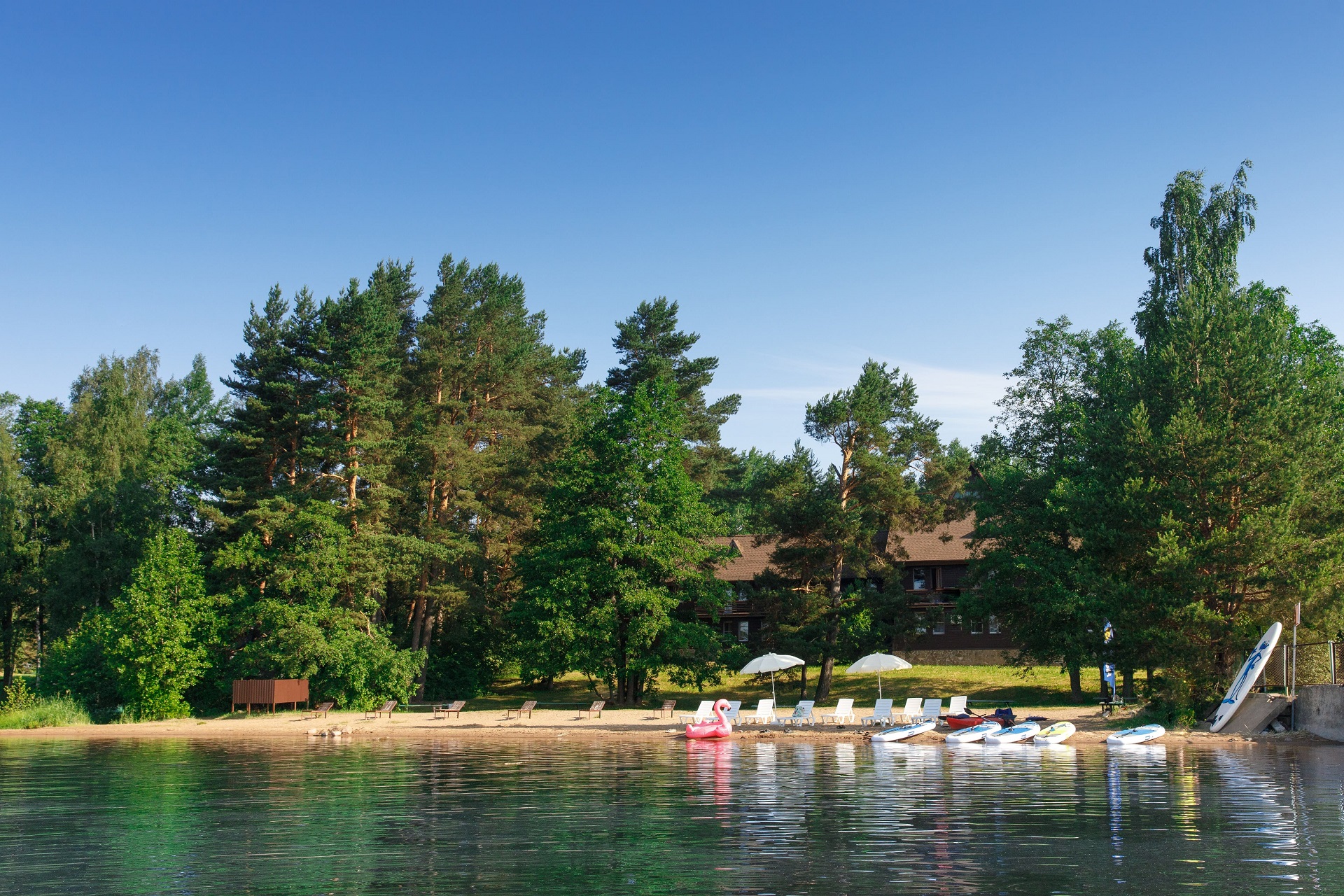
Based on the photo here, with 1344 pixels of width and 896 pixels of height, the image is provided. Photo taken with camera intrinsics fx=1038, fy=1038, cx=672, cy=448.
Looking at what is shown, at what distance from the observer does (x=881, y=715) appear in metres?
35.0

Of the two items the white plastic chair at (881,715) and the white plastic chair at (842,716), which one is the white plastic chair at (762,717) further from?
the white plastic chair at (881,715)

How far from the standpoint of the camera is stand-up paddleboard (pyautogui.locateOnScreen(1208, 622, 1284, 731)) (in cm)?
2881

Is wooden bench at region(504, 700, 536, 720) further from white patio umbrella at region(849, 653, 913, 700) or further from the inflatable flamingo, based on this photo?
white patio umbrella at region(849, 653, 913, 700)

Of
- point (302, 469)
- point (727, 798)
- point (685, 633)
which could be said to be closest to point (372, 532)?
point (302, 469)

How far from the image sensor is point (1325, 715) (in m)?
28.8

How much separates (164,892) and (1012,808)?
1282 centimetres

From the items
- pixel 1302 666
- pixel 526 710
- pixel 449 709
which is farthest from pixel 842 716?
pixel 449 709

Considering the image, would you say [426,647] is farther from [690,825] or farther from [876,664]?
[690,825]

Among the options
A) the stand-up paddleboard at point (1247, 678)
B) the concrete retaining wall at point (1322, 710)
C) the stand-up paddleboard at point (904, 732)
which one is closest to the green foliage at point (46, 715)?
the stand-up paddleboard at point (904, 732)

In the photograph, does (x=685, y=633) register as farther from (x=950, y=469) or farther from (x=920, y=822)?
(x=920, y=822)

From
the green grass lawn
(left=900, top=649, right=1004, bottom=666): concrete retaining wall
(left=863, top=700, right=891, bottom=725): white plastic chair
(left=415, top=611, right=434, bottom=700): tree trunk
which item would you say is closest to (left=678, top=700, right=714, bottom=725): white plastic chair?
(left=863, top=700, right=891, bottom=725): white plastic chair

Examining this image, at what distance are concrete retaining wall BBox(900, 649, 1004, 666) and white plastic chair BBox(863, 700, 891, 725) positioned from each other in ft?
78.6

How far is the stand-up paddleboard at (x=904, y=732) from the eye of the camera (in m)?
32.2

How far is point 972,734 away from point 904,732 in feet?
6.70
